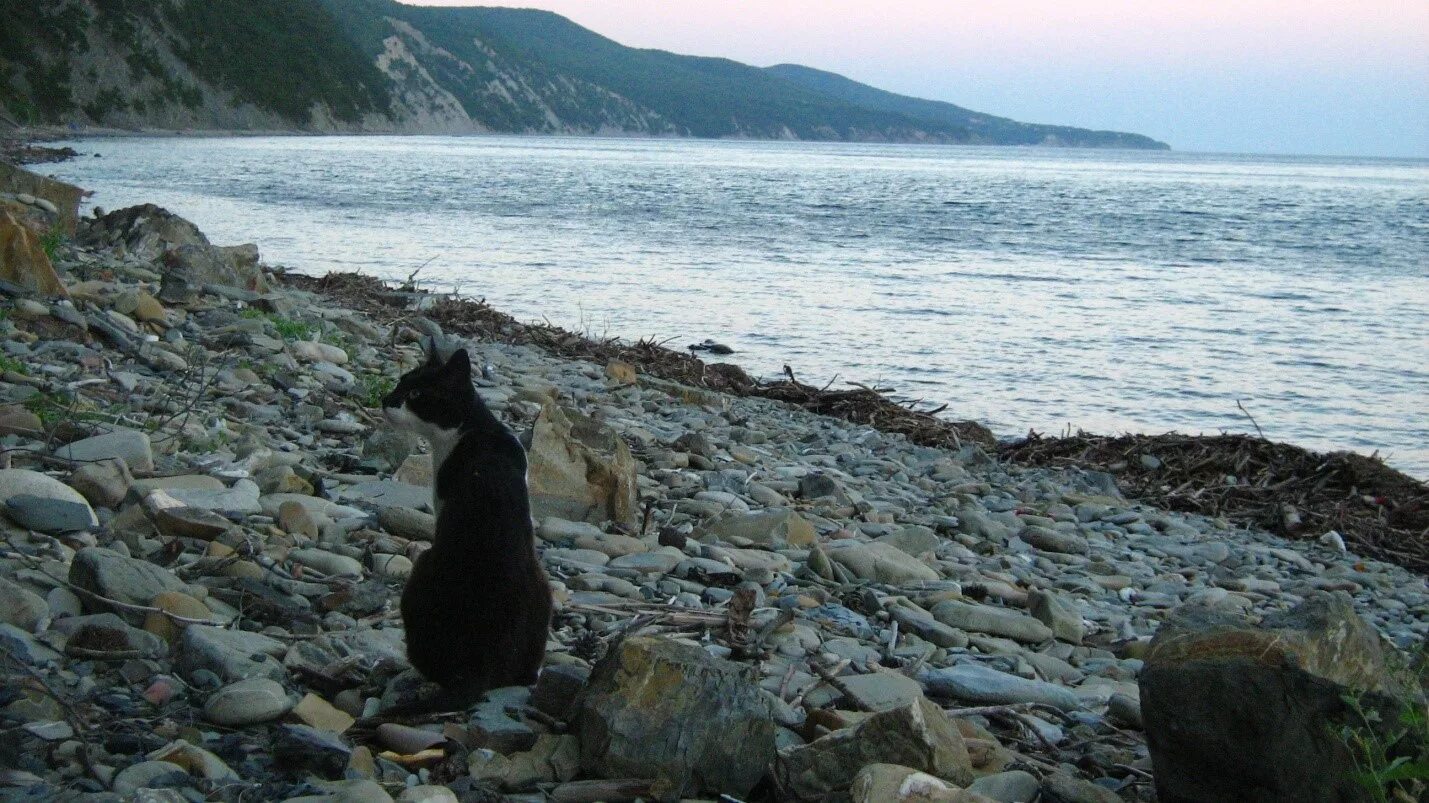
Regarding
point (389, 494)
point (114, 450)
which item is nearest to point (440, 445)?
point (389, 494)

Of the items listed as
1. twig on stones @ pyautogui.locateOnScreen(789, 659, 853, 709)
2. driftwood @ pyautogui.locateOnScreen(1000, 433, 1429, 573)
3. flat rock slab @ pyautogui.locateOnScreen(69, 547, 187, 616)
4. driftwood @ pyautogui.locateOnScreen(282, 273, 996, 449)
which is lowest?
driftwood @ pyautogui.locateOnScreen(1000, 433, 1429, 573)

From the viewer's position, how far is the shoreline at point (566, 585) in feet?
10.0

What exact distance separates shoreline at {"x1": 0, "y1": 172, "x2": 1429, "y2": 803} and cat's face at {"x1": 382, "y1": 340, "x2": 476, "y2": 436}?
0.66 metres

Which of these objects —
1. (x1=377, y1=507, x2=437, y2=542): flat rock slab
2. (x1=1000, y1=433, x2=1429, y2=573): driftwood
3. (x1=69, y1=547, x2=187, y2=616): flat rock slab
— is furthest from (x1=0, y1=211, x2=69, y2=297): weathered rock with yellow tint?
(x1=1000, y1=433, x2=1429, y2=573): driftwood

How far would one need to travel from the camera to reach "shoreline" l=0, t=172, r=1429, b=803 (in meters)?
3.05

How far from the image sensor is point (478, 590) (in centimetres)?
343

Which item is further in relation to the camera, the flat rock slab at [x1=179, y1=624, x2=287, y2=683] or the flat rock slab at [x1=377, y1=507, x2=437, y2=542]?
the flat rock slab at [x1=377, y1=507, x2=437, y2=542]

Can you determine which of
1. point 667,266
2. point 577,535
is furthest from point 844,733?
point 667,266

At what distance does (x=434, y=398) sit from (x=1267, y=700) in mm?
2603

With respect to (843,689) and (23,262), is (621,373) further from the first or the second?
(843,689)

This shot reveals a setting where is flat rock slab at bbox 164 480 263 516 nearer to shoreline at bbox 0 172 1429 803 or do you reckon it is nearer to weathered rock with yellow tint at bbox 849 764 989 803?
shoreline at bbox 0 172 1429 803

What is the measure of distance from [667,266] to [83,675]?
2049 centimetres

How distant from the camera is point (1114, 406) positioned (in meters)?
13.1

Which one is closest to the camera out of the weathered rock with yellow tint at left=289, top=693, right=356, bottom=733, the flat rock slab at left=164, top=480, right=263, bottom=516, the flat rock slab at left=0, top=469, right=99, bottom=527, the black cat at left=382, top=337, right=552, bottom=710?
the weathered rock with yellow tint at left=289, top=693, right=356, bottom=733
